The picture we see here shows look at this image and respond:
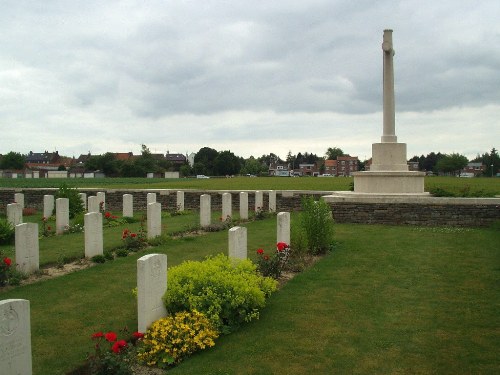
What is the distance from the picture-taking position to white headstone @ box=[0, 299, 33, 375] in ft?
11.8

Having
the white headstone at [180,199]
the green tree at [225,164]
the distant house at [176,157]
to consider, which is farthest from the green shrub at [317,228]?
the distant house at [176,157]

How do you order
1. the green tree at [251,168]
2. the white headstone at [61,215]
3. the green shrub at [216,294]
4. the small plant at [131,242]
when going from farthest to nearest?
1. the green tree at [251,168]
2. the white headstone at [61,215]
3. the small plant at [131,242]
4. the green shrub at [216,294]

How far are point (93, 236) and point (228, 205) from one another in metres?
6.64

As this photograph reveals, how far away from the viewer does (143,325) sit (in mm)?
5066

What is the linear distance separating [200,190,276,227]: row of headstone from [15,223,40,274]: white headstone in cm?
601

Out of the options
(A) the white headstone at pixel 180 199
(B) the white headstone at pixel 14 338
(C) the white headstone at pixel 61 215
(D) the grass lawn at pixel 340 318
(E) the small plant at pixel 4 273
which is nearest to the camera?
(B) the white headstone at pixel 14 338

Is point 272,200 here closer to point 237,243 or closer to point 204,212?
point 204,212

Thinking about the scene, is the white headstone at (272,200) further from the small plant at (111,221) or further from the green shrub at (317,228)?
the green shrub at (317,228)

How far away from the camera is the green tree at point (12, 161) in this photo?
3767 inches

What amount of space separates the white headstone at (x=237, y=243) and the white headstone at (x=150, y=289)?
1963 mm

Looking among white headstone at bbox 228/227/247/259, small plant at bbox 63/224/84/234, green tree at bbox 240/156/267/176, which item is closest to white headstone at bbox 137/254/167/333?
white headstone at bbox 228/227/247/259

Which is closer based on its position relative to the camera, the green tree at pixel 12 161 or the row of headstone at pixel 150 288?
the row of headstone at pixel 150 288

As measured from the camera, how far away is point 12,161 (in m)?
96.0

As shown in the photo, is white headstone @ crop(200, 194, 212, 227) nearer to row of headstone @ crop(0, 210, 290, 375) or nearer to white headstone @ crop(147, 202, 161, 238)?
white headstone @ crop(147, 202, 161, 238)
